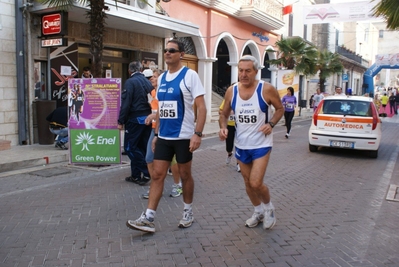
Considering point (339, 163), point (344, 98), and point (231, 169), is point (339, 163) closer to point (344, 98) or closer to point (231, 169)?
point (344, 98)

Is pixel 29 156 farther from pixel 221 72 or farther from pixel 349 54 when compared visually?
pixel 349 54

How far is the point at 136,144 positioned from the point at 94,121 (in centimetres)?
171

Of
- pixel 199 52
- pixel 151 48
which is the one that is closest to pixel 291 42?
pixel 199 52

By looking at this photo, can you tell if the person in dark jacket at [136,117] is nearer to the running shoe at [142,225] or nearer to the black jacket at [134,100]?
the black jacket at [134,100]

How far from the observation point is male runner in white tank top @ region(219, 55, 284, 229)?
4336 mm

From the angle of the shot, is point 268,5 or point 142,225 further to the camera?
point 268,5

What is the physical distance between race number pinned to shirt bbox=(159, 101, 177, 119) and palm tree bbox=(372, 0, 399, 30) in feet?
25.7

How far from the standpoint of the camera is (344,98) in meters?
10.5

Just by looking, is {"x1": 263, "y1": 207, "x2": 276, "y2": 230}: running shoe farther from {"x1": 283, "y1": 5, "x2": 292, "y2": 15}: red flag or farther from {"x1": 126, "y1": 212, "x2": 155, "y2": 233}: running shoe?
{"x1": 283, "y1": 5, "x2": 292, "y2": 15}: red flag

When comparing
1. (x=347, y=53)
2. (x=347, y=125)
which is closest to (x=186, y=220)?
(x=347, y=125)

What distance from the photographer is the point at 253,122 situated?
14.3 feet

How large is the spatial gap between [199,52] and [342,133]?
397 inches

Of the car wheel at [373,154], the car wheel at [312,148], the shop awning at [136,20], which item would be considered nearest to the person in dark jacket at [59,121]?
the shop awning at [136,20]

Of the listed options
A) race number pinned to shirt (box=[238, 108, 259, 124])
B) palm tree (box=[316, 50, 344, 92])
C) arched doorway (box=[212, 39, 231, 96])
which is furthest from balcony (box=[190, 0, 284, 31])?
race number pinned to shirt (box=[238, 108, 259, 124])
